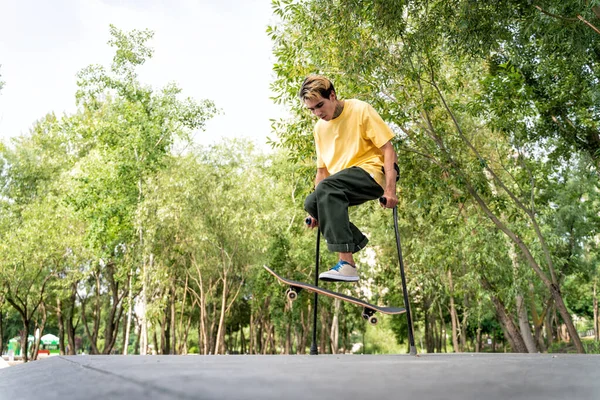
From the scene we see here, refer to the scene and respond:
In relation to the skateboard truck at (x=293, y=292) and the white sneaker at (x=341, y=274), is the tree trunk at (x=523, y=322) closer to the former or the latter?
the skateboard truck at (x=293, y=292)

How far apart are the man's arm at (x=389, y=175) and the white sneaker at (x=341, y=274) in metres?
0.58

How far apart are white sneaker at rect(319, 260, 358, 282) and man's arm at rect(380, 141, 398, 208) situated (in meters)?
0.58

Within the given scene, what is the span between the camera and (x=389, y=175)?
13.4 ft

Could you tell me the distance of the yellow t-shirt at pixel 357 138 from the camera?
4094 mm

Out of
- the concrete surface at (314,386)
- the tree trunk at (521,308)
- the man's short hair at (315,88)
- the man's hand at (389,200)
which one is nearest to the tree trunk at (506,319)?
the tree trunk at (521,308)

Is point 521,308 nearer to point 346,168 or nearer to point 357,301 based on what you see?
point 357,301

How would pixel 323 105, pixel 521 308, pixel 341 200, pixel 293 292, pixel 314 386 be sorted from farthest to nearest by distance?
pixel 521 308
pixel 293 292
pixel 323 105
pixel 341 200
pixel 314 386

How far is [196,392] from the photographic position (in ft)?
3.34

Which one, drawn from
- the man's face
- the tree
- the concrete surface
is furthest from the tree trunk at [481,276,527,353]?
the concrete surface

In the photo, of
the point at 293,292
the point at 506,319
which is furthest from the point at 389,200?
the point at 506,319

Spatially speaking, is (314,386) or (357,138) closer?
(314,386)

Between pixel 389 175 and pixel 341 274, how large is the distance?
34.9 inches

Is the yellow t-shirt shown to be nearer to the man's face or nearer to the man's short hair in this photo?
the man's face

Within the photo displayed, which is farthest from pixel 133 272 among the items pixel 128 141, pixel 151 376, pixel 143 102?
pixel 151 376
